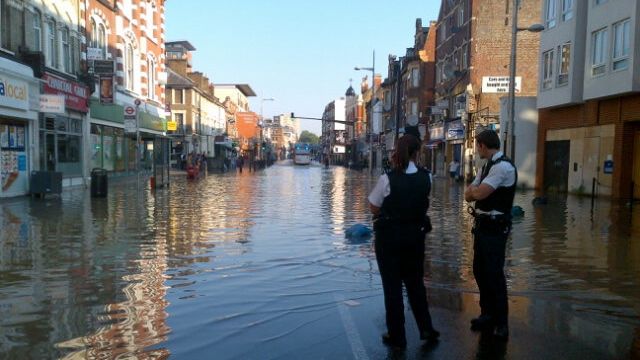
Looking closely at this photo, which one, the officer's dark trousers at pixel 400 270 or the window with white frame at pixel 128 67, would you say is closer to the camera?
the officer's dark trousers at pixel 400 270

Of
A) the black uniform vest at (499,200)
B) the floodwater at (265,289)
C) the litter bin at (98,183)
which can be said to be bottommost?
the floodwater at (265,289)

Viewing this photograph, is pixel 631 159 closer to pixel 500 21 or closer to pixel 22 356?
pixel 500 21

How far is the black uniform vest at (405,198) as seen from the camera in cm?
483

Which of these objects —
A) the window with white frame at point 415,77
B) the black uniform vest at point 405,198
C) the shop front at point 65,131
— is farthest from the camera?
the window with white frame at point 415,77

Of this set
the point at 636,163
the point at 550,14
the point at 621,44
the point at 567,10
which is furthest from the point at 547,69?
the point at 636,163

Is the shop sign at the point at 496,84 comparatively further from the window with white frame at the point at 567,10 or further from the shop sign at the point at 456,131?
the window with white frame at the point at 567,10

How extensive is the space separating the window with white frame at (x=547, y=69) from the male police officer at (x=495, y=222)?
24128 mm

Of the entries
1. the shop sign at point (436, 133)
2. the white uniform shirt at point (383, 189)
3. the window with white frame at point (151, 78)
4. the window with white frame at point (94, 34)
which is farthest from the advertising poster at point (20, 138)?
the shop sign at point (436, 133)

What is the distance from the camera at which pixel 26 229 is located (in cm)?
1216

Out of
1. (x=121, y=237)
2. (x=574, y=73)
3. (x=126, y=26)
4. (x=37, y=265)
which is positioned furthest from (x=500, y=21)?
(x=37, y=265)

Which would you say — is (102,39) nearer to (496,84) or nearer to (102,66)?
(102,66)

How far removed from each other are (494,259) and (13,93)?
18731 mm

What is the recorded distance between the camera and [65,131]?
24516 mm

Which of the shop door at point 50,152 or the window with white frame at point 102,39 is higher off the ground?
the window with white frame at point 102,39
